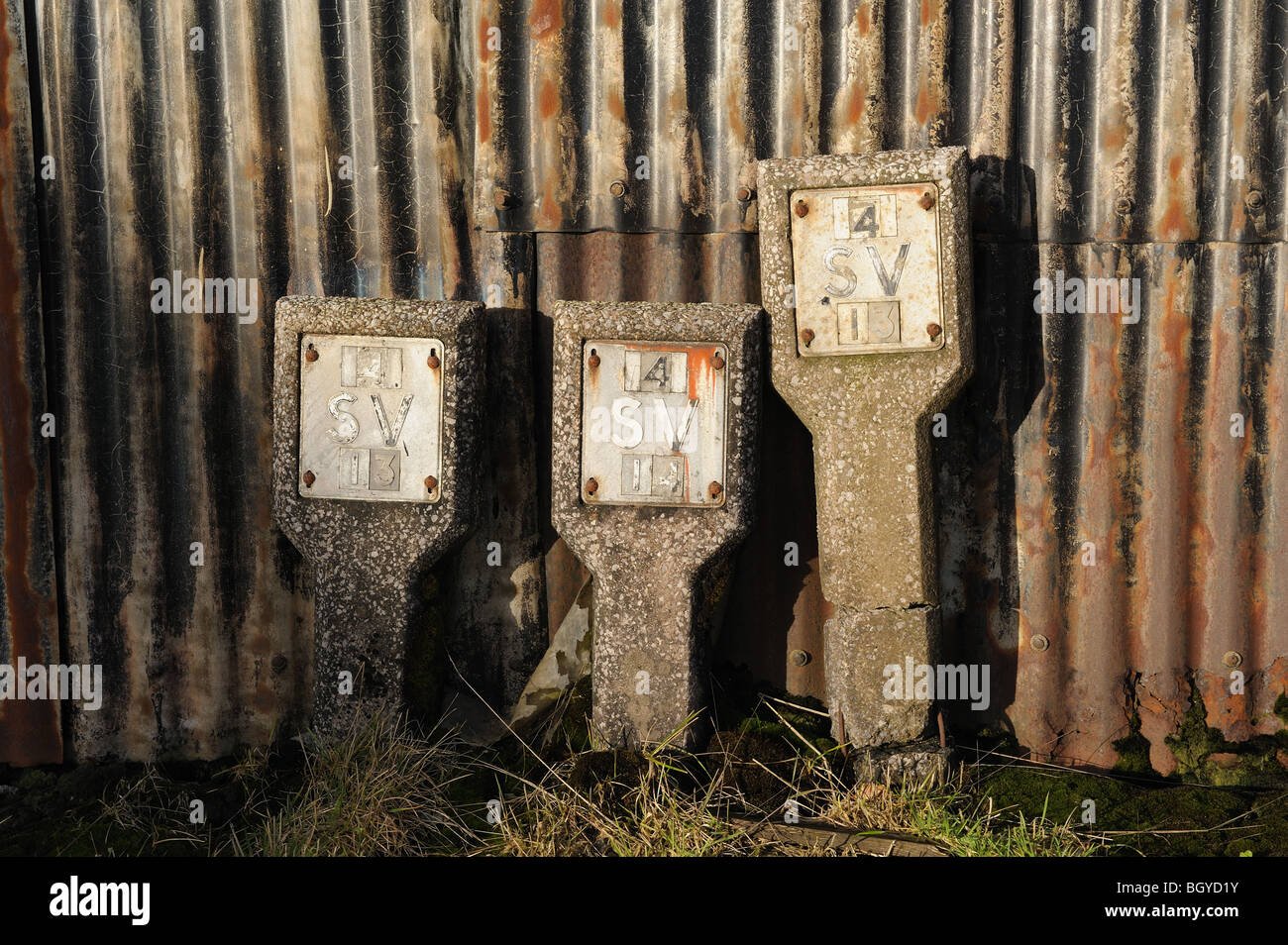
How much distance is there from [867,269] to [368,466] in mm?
1572

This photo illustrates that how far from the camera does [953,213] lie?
112 inches

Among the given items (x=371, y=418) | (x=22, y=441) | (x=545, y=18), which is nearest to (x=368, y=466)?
(x=371, y=418)

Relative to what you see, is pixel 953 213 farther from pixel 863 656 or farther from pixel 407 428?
pixel 407 428

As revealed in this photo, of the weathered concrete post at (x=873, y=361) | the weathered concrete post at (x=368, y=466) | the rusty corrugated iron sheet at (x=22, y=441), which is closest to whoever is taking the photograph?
the weathered concrete post at (x=873, y=361)

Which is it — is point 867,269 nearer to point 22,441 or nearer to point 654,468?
point 654,468

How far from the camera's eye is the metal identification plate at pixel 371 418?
2971mm

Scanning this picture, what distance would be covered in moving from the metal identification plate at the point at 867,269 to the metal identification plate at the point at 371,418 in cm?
110

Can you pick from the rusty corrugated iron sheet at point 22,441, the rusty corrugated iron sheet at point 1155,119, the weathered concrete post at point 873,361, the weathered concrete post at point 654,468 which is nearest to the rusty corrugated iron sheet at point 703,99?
the rusty corrugated iron sheet at point 1155,119

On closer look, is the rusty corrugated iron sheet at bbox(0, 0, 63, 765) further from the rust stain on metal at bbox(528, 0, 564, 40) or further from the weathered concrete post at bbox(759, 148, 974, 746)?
the weathered concrete post at bbox(759, 148, 974, 746)

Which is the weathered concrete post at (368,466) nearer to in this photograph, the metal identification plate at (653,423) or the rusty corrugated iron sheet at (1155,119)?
the metal identification plate at (653,423)

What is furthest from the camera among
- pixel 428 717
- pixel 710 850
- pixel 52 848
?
pixel 428 717

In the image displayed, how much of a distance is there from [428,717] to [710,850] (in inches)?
39.1

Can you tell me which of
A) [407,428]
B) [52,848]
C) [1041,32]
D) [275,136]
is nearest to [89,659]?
[52,848]

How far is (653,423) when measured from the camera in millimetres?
2922
